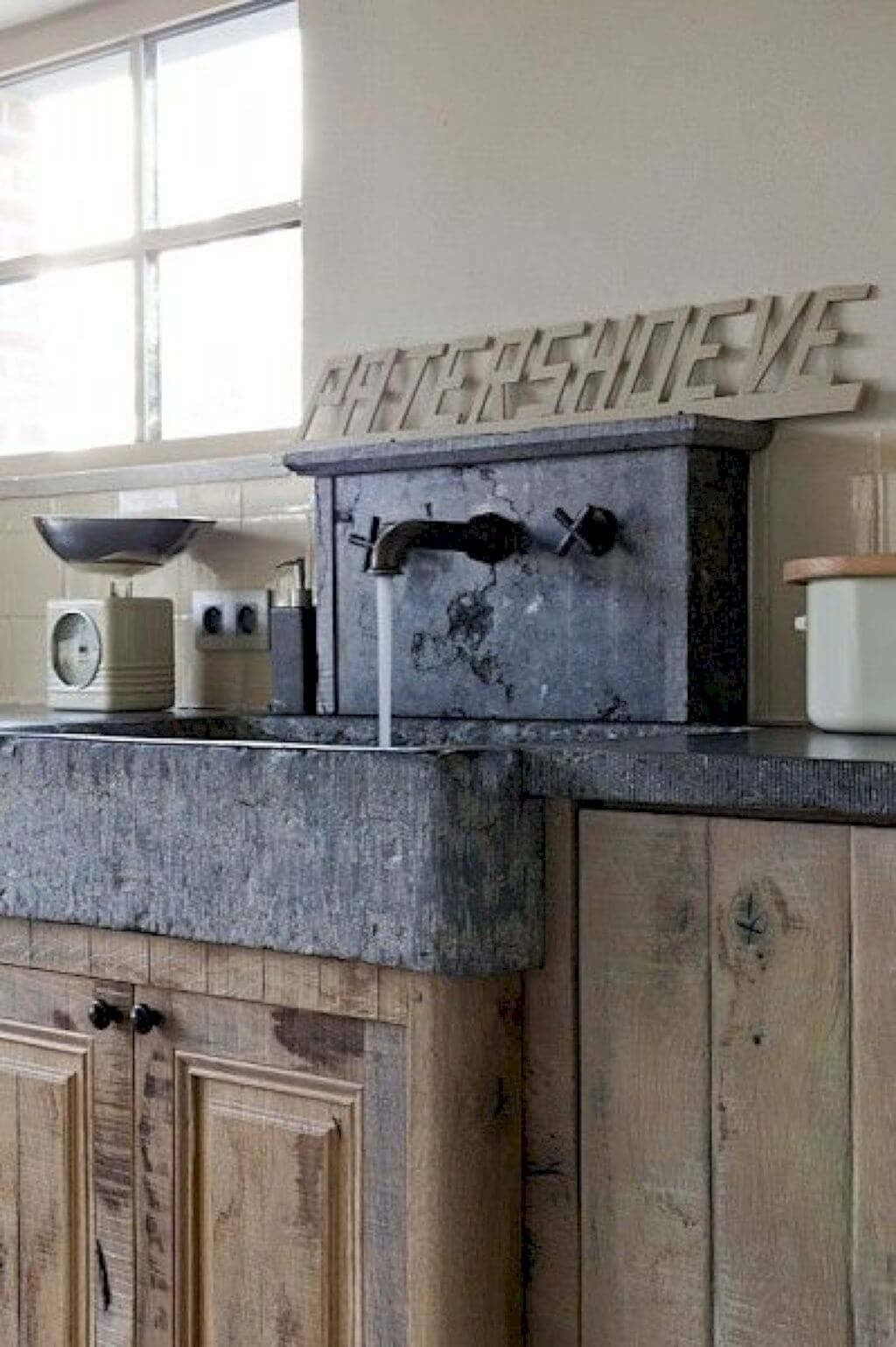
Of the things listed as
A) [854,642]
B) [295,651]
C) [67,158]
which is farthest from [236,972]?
[67,158]

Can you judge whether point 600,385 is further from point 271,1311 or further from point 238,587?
point 271,1311

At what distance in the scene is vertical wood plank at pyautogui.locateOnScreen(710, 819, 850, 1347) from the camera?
148 centimetres

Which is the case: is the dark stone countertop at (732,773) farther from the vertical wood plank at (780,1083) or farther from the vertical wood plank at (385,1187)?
the vertical wood plank at (385,1187)

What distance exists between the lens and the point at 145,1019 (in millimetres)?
1799

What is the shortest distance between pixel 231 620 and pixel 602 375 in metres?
0.75

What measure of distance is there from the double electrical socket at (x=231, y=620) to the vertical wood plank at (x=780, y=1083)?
1311 millimetres

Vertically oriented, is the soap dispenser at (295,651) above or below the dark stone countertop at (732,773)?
above

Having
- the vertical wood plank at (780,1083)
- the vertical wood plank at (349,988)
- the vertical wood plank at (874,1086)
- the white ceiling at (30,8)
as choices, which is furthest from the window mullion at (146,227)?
the vertical wood plank at (874,1086)

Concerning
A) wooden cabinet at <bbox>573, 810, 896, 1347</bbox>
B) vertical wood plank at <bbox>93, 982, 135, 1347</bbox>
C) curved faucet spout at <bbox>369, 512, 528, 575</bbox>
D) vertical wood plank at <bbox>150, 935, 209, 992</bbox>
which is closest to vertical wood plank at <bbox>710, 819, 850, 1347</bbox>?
wooden cabinet at <bbox>573, 810, 896, 1347</bbox>

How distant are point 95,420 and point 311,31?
0.81 metres

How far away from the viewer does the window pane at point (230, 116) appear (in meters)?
2.88

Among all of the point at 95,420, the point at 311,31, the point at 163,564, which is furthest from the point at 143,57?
the point at 163,564

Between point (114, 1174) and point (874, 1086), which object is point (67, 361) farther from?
point (874, 1086)

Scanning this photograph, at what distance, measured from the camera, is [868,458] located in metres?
2.14
